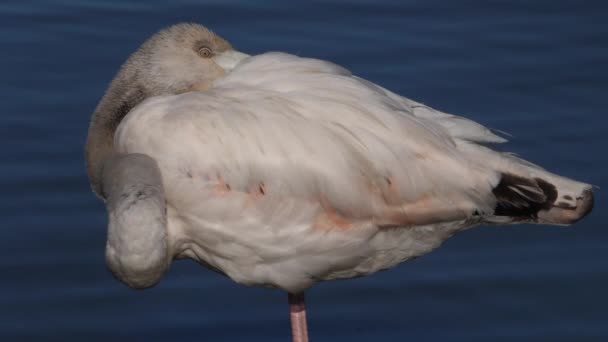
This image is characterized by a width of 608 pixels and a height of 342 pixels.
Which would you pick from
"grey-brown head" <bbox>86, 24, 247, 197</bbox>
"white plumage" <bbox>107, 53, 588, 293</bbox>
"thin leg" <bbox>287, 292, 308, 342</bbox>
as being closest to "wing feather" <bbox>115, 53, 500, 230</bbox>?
"white plumage" <bbox>107, 53, 588, 293</bbox>

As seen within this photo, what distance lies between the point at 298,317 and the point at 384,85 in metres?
2.38

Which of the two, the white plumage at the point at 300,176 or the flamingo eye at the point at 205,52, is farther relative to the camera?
the flamingo eye at the point at 205,52

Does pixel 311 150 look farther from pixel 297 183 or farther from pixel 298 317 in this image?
pixel 298 317

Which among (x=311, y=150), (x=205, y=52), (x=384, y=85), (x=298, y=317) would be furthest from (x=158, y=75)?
(x=384, y=85)

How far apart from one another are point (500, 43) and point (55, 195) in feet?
9.94

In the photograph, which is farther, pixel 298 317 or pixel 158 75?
pixel 298 317

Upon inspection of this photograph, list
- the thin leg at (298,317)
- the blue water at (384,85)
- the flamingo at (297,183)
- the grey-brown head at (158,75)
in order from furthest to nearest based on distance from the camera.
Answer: the blue water at (384,85) → the thin leg at (298,317) → the grey-brown head at (158,75) → the flamingo at (297,183)

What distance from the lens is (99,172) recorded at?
18.8 feet

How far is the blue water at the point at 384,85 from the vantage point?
6496 millimetres

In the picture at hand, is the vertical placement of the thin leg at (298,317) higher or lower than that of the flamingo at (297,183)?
lower

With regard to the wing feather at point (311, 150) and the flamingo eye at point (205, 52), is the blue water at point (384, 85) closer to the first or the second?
the wing feather at point (311, 150)

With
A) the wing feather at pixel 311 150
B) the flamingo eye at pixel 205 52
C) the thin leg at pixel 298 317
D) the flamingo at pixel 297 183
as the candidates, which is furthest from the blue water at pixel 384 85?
the flamingo eye at pixel 205 52

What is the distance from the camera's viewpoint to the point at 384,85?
26.3ft

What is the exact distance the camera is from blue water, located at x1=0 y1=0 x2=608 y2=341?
6.50 m
